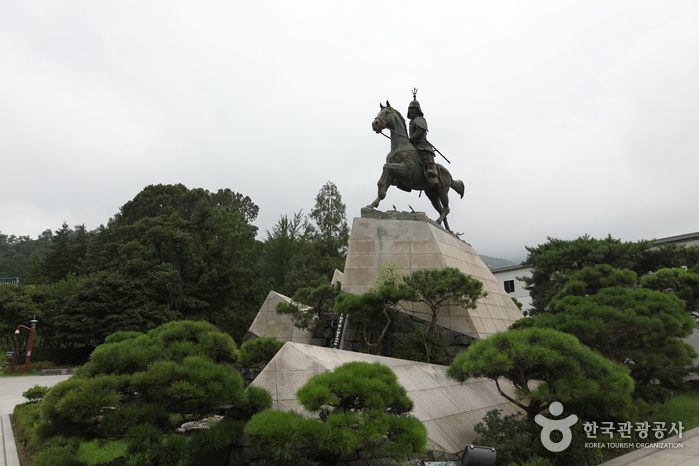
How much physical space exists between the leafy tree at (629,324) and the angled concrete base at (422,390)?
1879mm

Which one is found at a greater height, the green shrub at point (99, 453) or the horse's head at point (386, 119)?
the horse's head at point (386, 119)

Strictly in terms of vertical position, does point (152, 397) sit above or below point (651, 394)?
above

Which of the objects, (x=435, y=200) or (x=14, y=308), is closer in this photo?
(x=435, y=200)

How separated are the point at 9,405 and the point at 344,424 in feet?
37.9

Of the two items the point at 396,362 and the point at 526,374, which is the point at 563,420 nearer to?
the point at 526,374

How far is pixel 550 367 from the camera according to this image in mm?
4672

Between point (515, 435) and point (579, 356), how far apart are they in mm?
1277

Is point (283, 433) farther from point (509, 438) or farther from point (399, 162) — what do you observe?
point (399, 162)

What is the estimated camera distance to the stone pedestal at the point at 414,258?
903 cm

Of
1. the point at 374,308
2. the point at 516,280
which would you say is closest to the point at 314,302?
the point at 374,308

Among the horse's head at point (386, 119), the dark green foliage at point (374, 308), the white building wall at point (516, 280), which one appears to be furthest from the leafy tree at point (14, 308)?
the white building wall at point (516, 280)

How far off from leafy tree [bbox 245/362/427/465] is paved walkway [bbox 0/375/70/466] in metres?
4.95

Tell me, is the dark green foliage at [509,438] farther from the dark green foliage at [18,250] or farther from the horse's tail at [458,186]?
the dark green foliage at [18,250]

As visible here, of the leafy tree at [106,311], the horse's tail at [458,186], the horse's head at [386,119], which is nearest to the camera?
the horse's head at [386,119]
